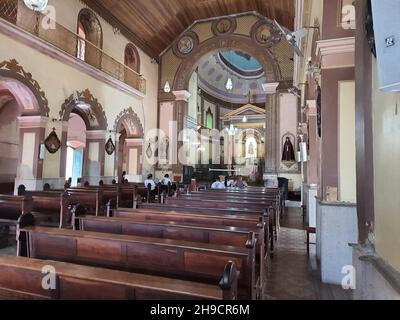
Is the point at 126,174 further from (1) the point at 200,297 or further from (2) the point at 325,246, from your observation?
(1) the point at 200,297

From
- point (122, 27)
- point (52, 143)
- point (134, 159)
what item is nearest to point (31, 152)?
point (52, 143)

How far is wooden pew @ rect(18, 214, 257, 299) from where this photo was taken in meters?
1.95

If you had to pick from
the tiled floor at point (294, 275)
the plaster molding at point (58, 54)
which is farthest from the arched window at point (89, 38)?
the tiled floor at point (294, 275)

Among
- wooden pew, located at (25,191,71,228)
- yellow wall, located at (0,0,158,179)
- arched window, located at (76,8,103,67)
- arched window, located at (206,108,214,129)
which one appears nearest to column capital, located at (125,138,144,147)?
yellow wall, located at (0,0,158,179)

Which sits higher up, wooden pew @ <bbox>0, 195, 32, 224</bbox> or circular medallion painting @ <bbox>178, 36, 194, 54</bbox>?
circular medallion painting @ <bbox>178, 36, 194, 54</bbox>

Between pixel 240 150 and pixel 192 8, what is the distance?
31.6 feet

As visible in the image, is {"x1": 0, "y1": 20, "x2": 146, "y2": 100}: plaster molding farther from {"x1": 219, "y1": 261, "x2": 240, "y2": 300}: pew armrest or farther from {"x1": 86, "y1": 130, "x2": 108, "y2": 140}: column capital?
{"x1": 219, "y1": 261, "x2": 240, "y2": 300}: pew armrest

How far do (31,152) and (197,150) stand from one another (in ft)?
32.3

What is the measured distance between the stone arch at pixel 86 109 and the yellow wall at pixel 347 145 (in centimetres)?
713

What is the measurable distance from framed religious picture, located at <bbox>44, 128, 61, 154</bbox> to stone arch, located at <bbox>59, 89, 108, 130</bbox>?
601mm

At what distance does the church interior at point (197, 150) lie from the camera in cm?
161

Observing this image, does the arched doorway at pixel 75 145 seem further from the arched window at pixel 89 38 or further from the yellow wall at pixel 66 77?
the arched window at pixel 89 38

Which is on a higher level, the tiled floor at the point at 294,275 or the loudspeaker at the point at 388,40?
the loudspeaker at the point at 388,40

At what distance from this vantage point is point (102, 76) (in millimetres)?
9492
